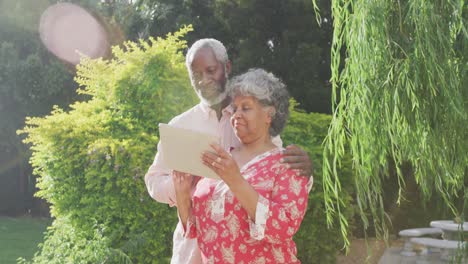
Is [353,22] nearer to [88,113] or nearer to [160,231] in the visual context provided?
[160,231]

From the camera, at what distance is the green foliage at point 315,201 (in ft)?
22.2

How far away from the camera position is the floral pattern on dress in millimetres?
2396

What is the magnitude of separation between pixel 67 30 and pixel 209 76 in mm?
14997

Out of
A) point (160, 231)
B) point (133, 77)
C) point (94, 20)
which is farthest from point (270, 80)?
point (94, 20)

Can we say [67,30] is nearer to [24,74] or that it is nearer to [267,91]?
[24,74]

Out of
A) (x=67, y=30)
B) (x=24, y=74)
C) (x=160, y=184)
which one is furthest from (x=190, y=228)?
(x=67, y=30)

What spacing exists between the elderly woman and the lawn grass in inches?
336

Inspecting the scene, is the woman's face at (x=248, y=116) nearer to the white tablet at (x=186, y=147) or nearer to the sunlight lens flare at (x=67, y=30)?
the white tablet at (x=186, y=147)

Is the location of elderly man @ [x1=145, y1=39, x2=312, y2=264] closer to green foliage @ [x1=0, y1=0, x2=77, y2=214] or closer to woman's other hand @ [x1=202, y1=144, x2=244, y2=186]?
woman's other hand @ [x1=202, y1=144, x2=244, y2=186]

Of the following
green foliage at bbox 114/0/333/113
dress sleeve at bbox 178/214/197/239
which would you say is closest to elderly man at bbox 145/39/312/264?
dress sleeve at bbox 178/214/197/239

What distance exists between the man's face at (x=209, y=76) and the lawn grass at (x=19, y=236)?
322 inches

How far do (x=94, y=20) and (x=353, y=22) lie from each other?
14.6 meters

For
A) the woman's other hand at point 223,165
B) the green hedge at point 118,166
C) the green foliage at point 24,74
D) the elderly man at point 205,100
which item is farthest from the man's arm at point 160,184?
the green foliage at point 24,74

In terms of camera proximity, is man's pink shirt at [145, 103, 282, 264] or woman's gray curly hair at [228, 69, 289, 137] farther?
man's pink shirt at [145, 103, 282, 264]
